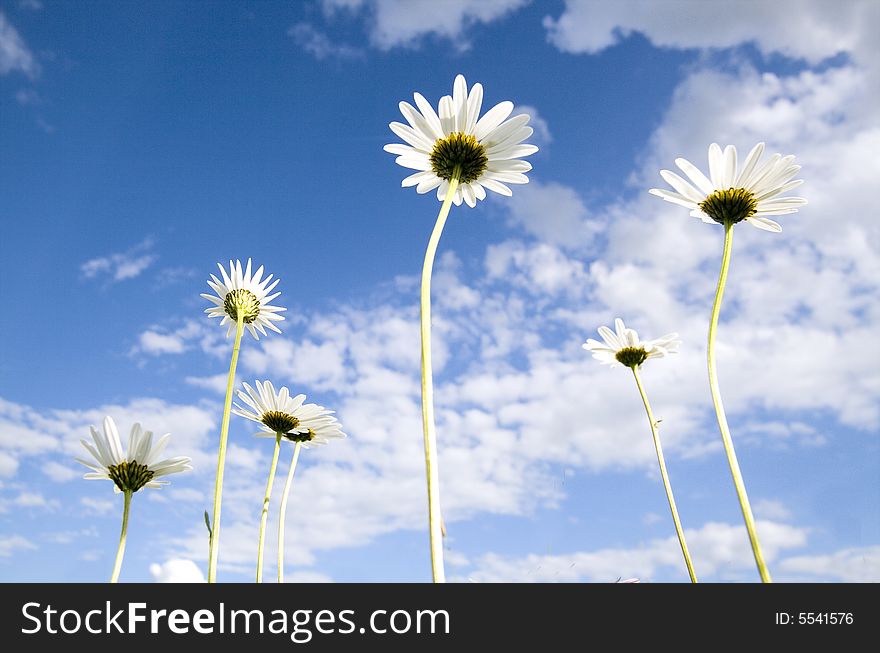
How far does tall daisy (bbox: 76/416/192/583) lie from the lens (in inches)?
76.9

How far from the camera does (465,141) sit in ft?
6.47

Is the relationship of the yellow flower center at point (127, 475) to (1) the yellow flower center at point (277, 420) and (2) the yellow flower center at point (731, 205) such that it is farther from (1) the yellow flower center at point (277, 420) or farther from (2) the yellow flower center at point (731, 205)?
(2) the yellow flower center at point (731, 205)

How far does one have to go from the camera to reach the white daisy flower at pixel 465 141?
1925 millimetres

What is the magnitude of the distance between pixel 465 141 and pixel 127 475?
141cm

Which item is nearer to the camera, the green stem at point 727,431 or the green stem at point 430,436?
the green stem at point 430,436

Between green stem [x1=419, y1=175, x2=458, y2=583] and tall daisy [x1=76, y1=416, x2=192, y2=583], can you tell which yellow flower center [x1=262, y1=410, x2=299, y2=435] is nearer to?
tall daisy [x1=76, y1=416, x2=192, y2=583]

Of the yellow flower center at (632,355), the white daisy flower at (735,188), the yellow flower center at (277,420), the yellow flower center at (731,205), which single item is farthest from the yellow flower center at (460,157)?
the yellow flower center at (632,355)

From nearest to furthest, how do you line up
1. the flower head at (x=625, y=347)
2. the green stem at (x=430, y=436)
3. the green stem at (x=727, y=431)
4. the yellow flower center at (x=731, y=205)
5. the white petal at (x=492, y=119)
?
the green stem at (x=430, y=436)
the green stem at (x=727, y=431)
the white petal at (x=492, y=119)
the yellow flower center at (x=731, y=205)
the flower head at (x=625, y=347)

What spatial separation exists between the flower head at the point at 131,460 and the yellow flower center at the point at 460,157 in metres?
1.18

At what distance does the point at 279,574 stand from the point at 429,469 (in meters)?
1.55

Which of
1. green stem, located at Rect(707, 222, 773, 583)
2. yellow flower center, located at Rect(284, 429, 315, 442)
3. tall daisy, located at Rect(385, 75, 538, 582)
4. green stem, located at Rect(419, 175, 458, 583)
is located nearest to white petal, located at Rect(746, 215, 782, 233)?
green stem, located at Rect(707, 222, 773, 583)

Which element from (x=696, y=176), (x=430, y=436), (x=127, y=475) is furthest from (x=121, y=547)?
(x=696, y=176)

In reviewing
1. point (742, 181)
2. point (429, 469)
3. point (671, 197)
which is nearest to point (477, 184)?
point (671, 197)
